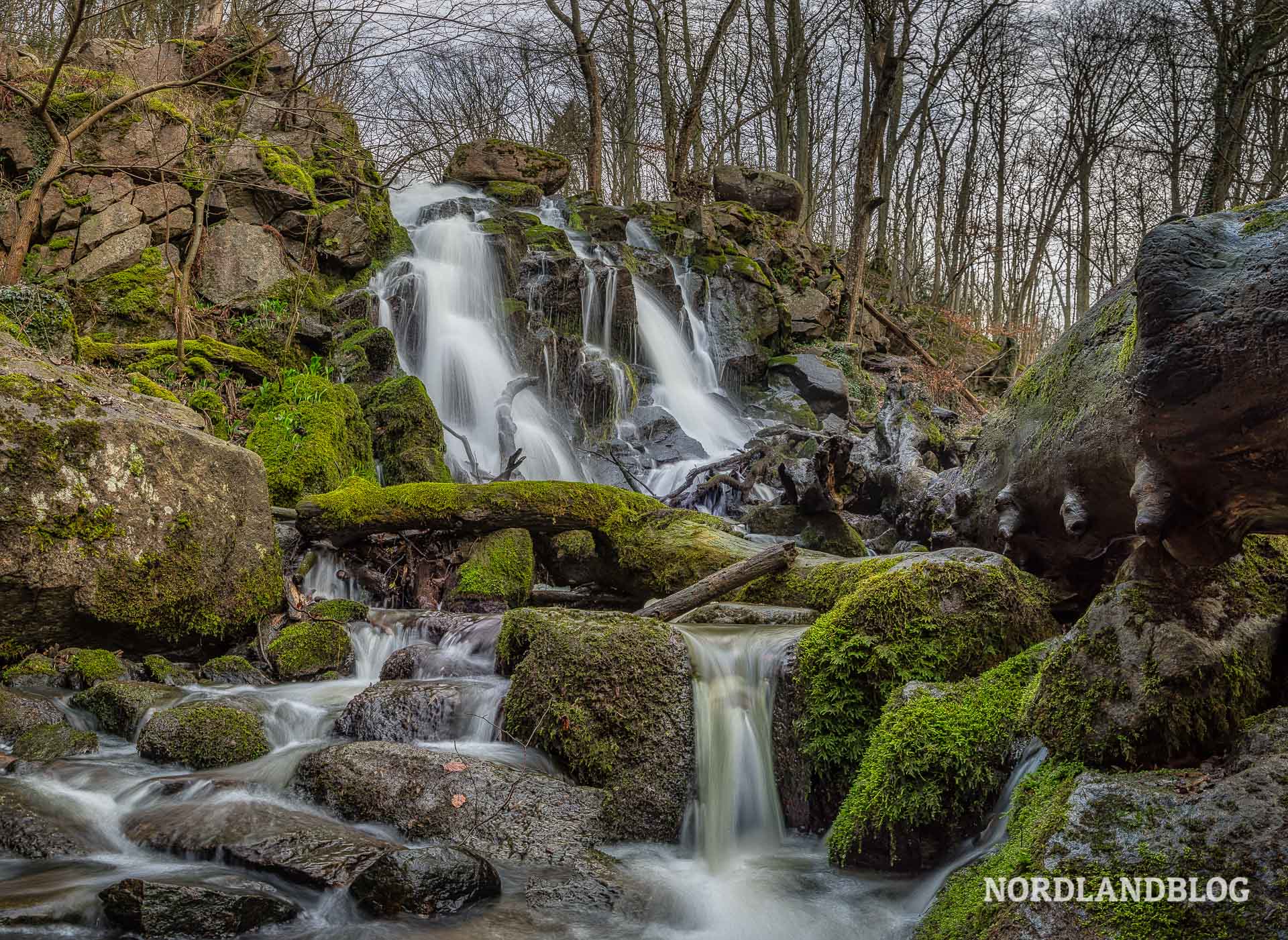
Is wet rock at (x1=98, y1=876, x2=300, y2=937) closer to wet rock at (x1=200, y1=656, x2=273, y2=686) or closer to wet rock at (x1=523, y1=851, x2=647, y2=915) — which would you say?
wet rock at (x1=523, y1=851, x2=647, y2=915)

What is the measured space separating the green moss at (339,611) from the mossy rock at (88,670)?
1.43 meters

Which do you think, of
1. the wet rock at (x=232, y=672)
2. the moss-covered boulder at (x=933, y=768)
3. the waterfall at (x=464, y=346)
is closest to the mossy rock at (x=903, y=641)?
the moss-covered boulder at (x=933, y=768)

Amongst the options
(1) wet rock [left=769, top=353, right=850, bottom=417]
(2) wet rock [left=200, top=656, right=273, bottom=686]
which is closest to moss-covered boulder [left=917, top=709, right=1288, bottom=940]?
(2) wet rock [left=200, top=656, right=273, bottom=686]

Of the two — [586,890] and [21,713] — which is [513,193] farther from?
[586,890]

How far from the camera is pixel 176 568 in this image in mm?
5266

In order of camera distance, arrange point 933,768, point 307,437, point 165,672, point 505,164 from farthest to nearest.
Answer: point 505,164
point 307,437
point 165,672
point 933,768

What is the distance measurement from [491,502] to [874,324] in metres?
16.1

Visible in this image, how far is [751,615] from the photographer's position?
15.6 feet

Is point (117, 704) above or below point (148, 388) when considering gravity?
below

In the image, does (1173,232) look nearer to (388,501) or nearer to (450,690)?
(450,690)

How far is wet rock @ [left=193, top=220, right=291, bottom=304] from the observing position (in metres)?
11.3

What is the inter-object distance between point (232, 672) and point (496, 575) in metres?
2.03

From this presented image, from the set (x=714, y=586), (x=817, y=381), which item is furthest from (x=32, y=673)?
(x=817, y=381)

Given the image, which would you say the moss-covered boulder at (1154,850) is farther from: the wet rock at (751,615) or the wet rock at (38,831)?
the wet rock at (38,831)
